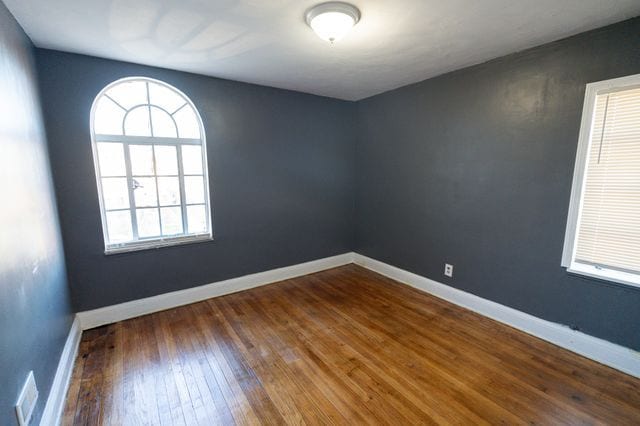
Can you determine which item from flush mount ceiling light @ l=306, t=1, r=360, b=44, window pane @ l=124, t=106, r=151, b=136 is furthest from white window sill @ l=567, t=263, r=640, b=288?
window pane @ l=124, t=106, r=151, b=136

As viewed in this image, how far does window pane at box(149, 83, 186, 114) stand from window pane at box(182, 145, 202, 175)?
40 centimetres

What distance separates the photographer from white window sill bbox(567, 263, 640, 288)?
74.5 inches

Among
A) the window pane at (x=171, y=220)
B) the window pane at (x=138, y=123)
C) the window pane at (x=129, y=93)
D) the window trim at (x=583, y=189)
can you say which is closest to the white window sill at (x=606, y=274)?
the window trim at (x=583, y=189)

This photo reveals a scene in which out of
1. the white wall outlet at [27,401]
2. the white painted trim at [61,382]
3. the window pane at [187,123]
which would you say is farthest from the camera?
the window pane at [187,123]

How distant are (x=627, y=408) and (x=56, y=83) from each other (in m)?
4.68

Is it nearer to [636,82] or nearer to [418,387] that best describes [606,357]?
[418,387]

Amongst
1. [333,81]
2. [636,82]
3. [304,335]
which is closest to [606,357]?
[636,82]

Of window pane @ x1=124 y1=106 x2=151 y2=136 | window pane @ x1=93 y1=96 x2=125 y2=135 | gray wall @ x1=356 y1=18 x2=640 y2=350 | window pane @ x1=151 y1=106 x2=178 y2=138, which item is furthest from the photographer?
window pane @ x1=151 y1=106 x2=178 y2=138

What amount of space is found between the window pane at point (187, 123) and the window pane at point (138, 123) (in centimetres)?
26

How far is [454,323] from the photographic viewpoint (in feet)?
8.41

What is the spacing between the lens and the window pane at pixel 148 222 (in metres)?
2.72

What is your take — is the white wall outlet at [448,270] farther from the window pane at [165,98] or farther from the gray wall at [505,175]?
the window pane at [165,98]

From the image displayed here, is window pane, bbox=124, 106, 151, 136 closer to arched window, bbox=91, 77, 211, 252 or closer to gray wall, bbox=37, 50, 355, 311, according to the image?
arched window, bbox=91, 77, 211, 252

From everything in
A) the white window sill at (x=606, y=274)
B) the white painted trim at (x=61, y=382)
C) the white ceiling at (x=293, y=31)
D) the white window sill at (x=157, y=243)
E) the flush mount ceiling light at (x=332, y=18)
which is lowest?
the white painted trim at (x=61, y=382)
